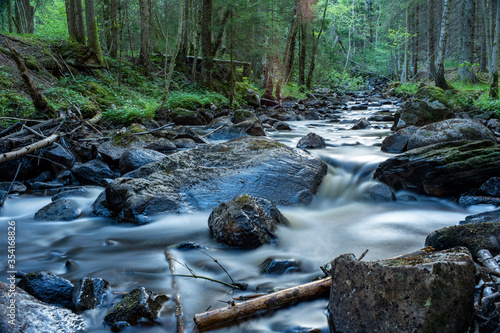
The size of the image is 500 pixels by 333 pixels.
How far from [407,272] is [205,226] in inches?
120

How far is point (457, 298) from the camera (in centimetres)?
201

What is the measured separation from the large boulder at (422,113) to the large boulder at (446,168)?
16.2ft

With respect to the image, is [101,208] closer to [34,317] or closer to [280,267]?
[34,317]

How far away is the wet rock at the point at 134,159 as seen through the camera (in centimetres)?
675

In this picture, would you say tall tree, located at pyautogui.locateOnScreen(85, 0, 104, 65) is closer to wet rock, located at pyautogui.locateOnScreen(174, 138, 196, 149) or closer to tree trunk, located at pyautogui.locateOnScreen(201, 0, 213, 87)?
tree trunk, located at pyautogui.locateOnScreen(201, 0, 213, 87)

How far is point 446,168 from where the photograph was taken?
5.52 m

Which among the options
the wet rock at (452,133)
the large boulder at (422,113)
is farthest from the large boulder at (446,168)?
the large boulder at (422,113)

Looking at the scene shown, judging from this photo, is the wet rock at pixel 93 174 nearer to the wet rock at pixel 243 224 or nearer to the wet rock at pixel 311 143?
the wet rock at pixel 243 224

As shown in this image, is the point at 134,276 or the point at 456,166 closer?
the point at 134,276

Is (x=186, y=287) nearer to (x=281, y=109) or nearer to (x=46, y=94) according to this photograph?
(x=46, y=94)

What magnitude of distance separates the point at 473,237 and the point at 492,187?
2.56 metres

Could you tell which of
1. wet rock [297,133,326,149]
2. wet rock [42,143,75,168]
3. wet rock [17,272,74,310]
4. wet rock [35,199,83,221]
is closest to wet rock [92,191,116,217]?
wet rock [35,199,83,221]

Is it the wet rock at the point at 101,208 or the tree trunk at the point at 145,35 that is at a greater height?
the tree trunk at the point at 145,35

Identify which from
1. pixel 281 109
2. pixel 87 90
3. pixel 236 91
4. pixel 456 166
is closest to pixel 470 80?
pixel 281 109
